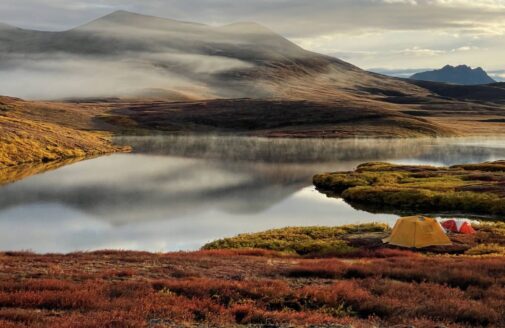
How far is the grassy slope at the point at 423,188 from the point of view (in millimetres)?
60062

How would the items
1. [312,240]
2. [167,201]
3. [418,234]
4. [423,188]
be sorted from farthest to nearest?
[423,188], [167,201], [312,240], [418,234]

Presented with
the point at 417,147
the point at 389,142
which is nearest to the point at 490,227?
the point at 417,147

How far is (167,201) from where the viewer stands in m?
63.4

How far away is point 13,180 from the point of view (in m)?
75.9

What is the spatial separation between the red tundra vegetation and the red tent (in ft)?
61.9

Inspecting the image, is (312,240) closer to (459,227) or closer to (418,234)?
(418,234)

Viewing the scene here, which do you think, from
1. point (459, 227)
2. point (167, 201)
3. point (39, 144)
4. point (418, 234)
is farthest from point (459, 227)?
point (39, 144)

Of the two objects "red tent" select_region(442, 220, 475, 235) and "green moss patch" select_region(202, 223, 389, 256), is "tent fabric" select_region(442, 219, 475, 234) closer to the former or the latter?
"red tent" select_region(442, 220, 475, 235)

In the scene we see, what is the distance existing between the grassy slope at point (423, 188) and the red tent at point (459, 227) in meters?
15.2

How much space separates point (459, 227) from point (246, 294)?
31304 mm

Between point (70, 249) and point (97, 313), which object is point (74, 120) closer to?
point (70, 249)

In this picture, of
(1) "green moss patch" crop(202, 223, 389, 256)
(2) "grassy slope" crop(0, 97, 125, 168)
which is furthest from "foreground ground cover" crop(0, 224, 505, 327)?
(2) "grassy slope" crop(0, 97, 125, 168)

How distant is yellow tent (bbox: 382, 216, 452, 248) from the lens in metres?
39.3

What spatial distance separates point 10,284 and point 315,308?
10825 millimetres
